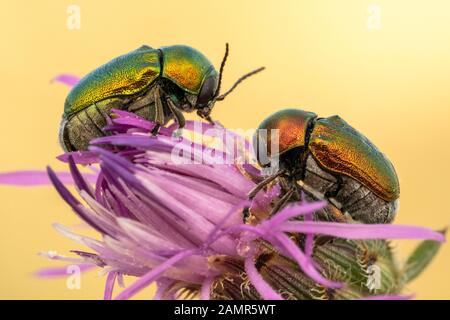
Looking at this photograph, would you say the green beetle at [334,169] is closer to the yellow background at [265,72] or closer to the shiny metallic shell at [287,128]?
the shiny metallic shell at [287,128]

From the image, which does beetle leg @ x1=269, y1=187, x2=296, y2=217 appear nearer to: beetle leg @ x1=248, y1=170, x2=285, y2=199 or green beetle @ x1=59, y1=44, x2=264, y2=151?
beetle leg @ x1=248, y1=170, x2=285, y2=199

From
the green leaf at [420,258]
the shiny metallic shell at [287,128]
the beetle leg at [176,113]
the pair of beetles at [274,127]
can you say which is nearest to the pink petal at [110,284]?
the pair of beetles at [274,127]

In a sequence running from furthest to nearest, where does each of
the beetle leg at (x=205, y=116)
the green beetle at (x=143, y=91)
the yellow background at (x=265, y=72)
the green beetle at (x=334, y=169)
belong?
the yellow background at (x=265, y=72)
the beetle leg at (x=205, y=116)
the green beetle at (x=143, y=91)
the green beetle at (x=334, y=169)

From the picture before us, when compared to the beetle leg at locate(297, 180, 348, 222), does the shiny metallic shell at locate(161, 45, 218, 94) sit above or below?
above

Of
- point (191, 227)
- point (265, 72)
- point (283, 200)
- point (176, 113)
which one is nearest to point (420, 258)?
point (283, 200)

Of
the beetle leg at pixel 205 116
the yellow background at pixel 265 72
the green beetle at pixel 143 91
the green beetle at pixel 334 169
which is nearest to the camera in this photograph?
the green beetle at pixel 334 169

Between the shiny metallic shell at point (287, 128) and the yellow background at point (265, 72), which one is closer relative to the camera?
the shiny metallic shell at point (287, 128)

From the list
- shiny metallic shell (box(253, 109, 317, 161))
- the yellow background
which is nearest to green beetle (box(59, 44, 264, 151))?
shiny metallic shell (box(253, 109, 317, 161))

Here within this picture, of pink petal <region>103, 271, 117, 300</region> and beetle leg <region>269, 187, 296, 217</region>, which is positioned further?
pink petal <region>103, 271, 117, 300</region>
